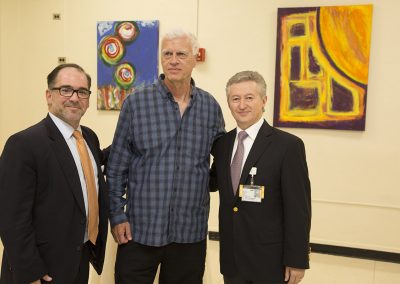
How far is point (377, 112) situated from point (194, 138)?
2.31m

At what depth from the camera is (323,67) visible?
3.59 metres

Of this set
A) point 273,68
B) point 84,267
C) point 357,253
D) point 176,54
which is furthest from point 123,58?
point 357,253

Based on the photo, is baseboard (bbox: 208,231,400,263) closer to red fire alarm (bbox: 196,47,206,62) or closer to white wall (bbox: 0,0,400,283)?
white wall (bbox: 0,0,400,283)

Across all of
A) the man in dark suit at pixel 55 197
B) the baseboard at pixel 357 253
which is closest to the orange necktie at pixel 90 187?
the man in dark suit at pixel 55 197

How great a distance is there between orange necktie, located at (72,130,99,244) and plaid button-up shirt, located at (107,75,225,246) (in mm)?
183

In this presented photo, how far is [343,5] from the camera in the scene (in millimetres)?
3496

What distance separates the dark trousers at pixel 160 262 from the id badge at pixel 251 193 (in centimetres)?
45

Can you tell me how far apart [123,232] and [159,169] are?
0.37 meters

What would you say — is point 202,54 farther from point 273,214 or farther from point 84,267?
point 84,267

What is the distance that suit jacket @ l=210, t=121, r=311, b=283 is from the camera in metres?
1.65

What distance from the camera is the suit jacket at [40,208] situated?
4.70ft

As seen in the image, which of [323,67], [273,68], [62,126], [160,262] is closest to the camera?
[62,126]

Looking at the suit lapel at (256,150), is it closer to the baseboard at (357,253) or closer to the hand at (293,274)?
the hand at (293,274)

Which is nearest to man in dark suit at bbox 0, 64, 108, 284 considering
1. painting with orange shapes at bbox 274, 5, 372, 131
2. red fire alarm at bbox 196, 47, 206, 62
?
red fire alarm at bbox 196, 47, 206, 62
